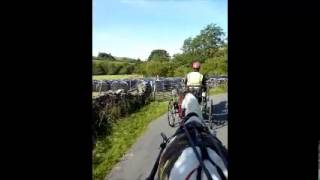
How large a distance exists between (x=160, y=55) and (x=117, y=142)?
29.6m

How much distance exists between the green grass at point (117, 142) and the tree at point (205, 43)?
2673 cm

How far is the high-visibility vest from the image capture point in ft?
23.1

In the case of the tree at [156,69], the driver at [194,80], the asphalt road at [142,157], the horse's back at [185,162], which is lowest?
the asphalt road at [142,157]

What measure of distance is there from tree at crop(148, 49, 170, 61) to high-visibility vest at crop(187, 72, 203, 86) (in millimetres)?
28587

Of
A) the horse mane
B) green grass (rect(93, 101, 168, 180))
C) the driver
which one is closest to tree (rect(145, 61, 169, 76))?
green grass (rect(93, 101, 168, 180))

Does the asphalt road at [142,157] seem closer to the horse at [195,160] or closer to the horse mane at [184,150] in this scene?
the horse mane at [184,150]

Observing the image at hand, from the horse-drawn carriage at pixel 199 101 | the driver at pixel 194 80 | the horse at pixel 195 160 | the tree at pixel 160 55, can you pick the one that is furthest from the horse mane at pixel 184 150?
the tree at pixel 160 55

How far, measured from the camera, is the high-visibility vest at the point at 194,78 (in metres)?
7.04

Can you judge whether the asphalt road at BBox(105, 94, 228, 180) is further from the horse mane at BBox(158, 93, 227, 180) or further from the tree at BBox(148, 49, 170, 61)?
the tree at BBox(148, 49, 170, 61)

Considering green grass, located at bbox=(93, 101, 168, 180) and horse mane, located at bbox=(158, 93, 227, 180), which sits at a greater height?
A: horse mane, located at bbox=(158, 93, 227, 180)

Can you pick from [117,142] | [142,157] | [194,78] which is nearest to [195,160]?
[194,78]

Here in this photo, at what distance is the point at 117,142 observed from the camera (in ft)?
27.8

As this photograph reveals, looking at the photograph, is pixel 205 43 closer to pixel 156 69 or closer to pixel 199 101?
pixel 156 69

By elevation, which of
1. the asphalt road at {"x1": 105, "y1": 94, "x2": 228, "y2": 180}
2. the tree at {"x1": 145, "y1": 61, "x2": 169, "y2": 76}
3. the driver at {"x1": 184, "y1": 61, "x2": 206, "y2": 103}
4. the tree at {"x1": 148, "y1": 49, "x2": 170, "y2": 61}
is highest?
the tree at {"x1": 148, "y1": 49, "x2": 170, "y2": 61}
